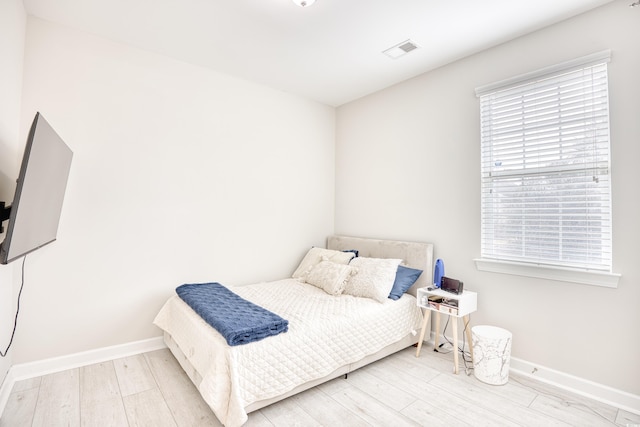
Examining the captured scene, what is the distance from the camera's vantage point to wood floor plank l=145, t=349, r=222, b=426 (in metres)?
1.96

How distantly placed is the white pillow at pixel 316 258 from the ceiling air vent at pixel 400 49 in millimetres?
2033

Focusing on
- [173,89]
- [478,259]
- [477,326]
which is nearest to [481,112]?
[478,259]

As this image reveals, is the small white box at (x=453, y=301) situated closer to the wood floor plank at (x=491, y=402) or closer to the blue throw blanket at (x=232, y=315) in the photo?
the wood floor plank at (x=491, y=402)

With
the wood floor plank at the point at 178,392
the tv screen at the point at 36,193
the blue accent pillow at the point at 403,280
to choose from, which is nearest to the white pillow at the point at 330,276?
the blue accent pillow at the point at 403,280

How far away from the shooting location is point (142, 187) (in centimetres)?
289

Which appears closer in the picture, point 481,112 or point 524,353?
point 524,353

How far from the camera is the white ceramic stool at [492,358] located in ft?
7.75

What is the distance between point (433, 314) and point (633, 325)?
1.45m

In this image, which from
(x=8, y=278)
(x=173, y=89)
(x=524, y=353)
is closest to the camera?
(x=8, y=278)

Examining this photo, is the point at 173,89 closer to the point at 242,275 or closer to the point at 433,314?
the point at 242,275

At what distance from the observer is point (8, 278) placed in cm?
224

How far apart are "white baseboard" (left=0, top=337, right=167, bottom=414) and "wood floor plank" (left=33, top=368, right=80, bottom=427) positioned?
0.22ft

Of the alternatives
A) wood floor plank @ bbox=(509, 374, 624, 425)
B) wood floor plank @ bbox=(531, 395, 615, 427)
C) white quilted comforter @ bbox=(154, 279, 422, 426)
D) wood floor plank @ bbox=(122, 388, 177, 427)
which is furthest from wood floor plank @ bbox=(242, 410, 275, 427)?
wood floor plank @ bbox=(509, 374, 624, 425)

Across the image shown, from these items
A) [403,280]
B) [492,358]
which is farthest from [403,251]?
[492,358]
